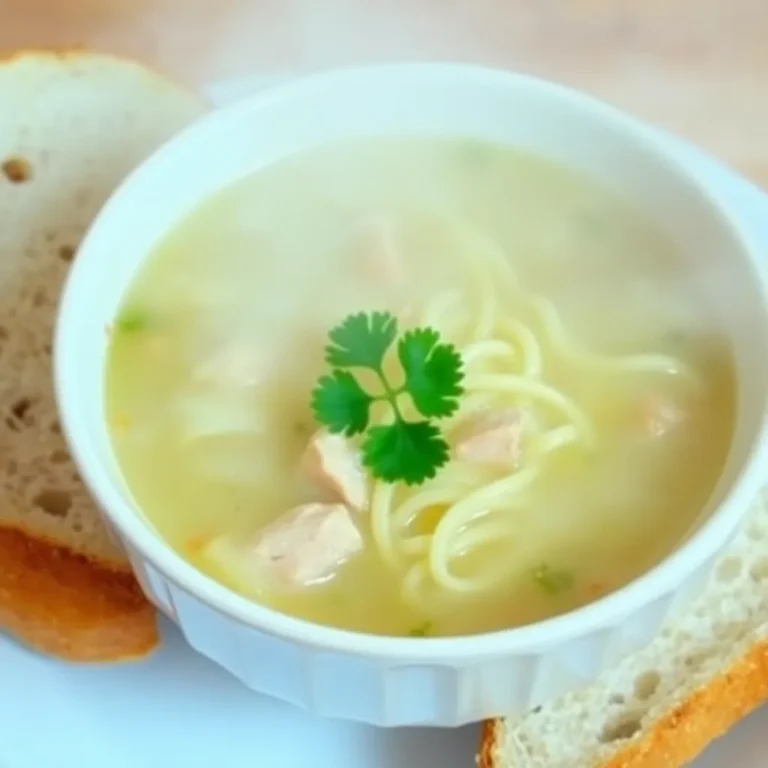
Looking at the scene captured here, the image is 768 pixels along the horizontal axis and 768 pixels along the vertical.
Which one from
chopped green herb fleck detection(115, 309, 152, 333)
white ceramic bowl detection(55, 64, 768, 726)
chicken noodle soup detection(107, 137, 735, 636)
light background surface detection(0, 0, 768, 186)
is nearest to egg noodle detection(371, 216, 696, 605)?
chicken noodle soup detection(107, 137, 735, 636)

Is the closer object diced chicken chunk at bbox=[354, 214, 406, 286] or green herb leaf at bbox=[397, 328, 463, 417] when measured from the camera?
green herb leaf at bbox=[397, 328, 463, 417]

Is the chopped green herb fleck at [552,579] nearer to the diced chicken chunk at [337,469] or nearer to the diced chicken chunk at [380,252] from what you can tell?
the diced chicken chunk at [337,469]

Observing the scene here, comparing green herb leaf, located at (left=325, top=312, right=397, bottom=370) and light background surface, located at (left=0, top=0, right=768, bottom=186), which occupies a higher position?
light background surface, located at (left=0, top=0, right=768, bottom=186)

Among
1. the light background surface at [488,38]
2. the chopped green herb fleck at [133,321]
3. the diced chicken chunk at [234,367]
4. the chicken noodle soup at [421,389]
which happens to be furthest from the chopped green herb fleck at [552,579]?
the light background surface at [488,38]

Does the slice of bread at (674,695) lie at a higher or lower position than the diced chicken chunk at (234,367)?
lower

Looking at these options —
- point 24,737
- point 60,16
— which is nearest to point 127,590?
point 24,737

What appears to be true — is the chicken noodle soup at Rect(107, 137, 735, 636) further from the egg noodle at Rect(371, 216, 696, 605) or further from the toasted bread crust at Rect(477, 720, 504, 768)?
the toasted bread crust at Rect(477, 720, 504, 768)

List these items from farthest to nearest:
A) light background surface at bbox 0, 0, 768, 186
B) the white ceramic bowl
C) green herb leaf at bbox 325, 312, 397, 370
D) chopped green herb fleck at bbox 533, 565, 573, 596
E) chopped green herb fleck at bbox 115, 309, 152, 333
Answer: light background surface at bbox 0, 0, 768, 186, chopped green herb fleck at bbox 115, 309, 152, 333, green herb leaf at bbox 325, 312, 397, 370, chopped green herb fleck at bbox 533, 565, 573, 596, the white ceramic bowl
